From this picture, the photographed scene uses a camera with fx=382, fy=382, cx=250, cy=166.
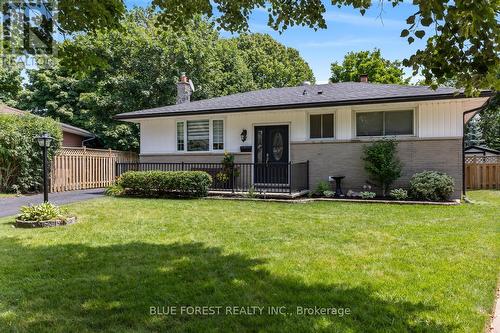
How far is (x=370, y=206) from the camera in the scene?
10.5 metres

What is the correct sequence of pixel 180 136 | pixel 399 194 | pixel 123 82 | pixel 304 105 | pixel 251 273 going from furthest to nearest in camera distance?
1. pixel 123 82
2. pixel 180 136
3. pixel 304 105
4. pixel 399 194
5. pixel 251 273

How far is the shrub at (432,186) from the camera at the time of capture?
1097 cm

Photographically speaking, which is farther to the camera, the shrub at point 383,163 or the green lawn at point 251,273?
the shrub at point 383,163

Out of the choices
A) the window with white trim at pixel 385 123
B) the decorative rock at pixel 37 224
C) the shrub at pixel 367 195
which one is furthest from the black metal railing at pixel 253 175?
the decorative rock at pixel 37 224

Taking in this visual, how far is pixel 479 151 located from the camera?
22.5 metres

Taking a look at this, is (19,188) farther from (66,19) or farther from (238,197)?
(66,19)

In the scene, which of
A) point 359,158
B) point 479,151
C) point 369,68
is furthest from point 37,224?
point 369,68

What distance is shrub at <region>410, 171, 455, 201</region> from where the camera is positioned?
432 inches

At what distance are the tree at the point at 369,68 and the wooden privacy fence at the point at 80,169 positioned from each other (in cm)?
2276

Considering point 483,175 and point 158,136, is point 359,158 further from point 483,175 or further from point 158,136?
point 158,136

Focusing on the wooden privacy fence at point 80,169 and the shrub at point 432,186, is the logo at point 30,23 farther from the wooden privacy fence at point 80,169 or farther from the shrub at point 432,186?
the shrub at point 432,186

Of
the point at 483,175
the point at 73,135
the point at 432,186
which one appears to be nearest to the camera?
the point at 432,186

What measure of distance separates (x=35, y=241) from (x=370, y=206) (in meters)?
8.02

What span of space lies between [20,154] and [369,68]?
27673 mm
